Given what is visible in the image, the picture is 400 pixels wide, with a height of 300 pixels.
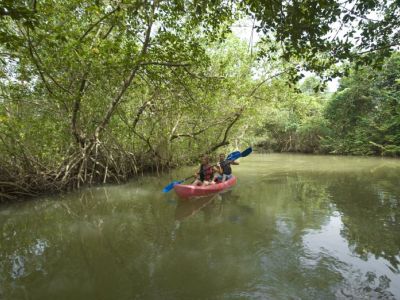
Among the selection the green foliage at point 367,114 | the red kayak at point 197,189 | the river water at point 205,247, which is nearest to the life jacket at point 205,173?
the red kayak at point 197,189

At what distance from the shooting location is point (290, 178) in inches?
471

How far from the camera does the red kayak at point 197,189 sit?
7.81 meters

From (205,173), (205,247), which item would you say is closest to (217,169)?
(205,173)

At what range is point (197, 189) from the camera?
801 centimetres

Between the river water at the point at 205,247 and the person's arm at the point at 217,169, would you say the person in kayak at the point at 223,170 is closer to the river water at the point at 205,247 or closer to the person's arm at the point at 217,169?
the person's arm at the point at 217,169

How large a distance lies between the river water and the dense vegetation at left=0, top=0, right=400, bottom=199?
1.73m

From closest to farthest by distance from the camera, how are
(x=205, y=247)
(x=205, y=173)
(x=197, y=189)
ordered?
(x=205, y=247) < (x=197, y=189) < (x=205, y=173)

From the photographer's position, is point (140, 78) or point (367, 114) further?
point (367, 114)

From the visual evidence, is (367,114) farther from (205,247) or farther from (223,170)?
(205,247)

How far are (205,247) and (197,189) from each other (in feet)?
10.7

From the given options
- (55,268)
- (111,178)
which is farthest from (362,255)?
(111,178)

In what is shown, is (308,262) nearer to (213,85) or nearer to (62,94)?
(213,85)

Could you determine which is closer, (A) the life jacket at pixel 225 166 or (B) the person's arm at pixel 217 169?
(B) the person's arm at pixel 217 169

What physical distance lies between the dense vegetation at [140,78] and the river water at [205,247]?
1734 millimetres
